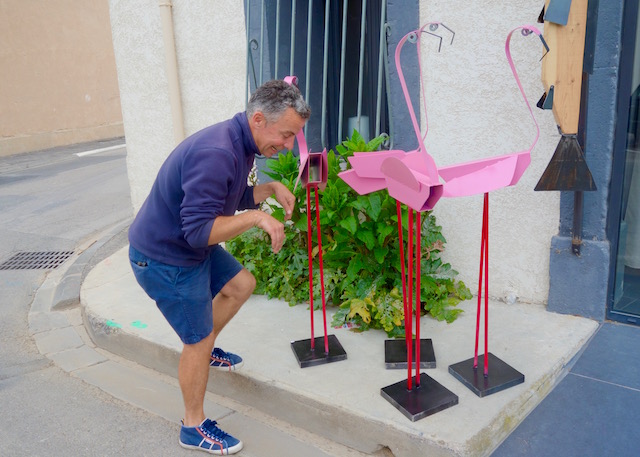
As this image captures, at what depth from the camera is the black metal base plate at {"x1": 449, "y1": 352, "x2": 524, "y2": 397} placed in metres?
2.99

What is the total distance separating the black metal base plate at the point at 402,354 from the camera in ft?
10.8

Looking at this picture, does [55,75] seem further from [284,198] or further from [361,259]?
[284,198]

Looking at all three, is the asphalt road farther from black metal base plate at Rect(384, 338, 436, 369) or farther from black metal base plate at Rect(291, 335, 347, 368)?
black metal base plate at Rect(384, 338, 436, 369)

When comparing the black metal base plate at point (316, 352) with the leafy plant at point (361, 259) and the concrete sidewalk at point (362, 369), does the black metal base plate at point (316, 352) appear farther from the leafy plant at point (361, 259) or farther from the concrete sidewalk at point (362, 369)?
the leafy plant at point (361, 259)

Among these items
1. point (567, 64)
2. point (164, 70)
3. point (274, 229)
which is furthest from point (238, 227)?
point (164, 70)

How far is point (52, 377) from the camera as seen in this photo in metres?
3.93

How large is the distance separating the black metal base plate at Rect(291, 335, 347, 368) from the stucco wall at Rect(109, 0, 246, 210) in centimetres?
248

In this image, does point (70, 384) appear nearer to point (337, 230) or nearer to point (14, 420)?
point (14, 420)

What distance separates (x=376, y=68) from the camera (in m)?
4.78

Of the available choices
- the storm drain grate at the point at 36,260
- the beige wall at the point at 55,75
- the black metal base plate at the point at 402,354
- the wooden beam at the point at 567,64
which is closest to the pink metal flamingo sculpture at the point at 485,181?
the black metal base plate at the point at 402,354

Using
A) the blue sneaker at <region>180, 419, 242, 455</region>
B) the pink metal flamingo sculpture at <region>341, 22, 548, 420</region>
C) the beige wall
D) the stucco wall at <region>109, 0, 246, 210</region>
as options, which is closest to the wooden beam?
the pink metal flamingo sculpture at <region>341, 22, 548, 420</region>

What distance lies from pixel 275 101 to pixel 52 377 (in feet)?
8.04

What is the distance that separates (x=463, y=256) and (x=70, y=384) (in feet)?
8.88

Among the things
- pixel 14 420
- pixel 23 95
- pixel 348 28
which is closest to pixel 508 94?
pixel 348 28
